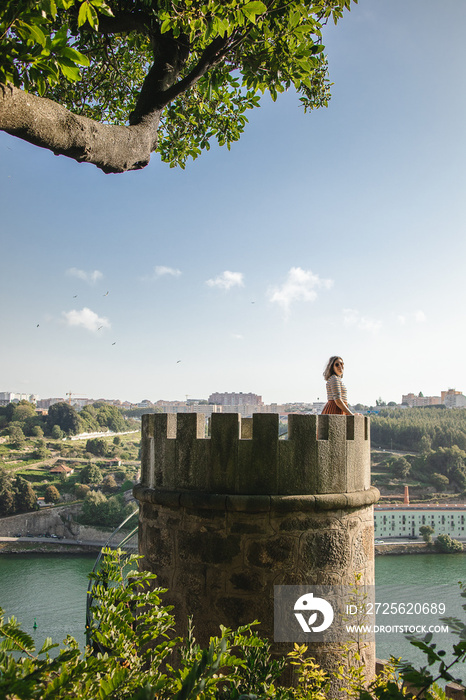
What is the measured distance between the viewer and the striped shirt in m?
3.72

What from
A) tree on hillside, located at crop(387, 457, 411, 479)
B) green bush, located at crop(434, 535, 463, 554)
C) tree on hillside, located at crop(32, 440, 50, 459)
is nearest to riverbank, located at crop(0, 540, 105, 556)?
tree on hillside, located at crop(32, 440, 50, 459)

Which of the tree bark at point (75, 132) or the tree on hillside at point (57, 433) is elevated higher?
the tree bark at point (75, 132)

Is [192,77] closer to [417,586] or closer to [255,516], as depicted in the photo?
[255,516]

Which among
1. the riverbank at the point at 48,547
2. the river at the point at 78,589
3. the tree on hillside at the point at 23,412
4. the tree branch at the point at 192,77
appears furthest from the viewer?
the tree on hillside at the point at 23,412

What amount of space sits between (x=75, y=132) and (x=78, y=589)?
116ft

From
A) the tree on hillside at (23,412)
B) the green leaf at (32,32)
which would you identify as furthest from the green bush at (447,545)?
the tree on hillside at (23,412)

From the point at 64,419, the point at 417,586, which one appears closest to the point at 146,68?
the point at 417,586

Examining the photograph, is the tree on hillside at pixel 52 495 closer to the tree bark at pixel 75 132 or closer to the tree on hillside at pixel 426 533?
the tree on hillside at pixel 426 533

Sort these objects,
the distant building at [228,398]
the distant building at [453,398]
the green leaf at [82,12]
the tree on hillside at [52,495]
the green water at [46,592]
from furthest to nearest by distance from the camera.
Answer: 1. the distant building at [453,398]
2. the distant building at [228,398]
3. the tree on hillside at [52,495]
4. the green water at [46,592]
5. the green leaf at [82,12]

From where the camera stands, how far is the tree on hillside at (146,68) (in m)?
2.04

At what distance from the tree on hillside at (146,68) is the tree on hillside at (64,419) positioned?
3542 inches

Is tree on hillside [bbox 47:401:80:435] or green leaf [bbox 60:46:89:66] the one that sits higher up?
green leaf [bbox 60:46:89:66]

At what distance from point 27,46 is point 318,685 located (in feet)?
10.1

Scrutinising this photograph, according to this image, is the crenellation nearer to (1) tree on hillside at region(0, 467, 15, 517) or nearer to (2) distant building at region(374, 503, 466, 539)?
(2) distant building at region(374, 503, 466, 539)
